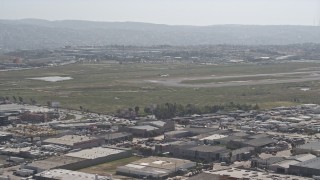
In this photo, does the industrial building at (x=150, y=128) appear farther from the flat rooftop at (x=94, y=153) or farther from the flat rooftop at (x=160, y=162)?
the flat rooftop at (x=160, y=162)

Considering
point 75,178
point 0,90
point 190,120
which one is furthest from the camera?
point 0,90

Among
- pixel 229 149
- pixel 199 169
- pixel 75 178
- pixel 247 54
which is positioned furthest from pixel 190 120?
pixel 247 54

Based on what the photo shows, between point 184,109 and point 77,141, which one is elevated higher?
point 184,109

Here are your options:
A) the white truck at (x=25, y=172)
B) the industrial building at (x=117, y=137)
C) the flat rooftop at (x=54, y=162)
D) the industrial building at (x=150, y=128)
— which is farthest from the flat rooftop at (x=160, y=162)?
the industrial building at (x=150, y=128)

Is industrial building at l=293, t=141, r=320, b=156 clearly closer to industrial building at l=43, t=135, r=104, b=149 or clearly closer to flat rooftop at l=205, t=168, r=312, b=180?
flat rooftop at l=205, t=168, r=312, b=180

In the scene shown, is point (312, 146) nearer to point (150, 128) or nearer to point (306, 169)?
point (306, 169)

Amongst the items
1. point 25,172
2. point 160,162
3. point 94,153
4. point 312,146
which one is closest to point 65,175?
point 25,172

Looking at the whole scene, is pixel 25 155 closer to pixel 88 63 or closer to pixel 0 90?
pixel 0 90
